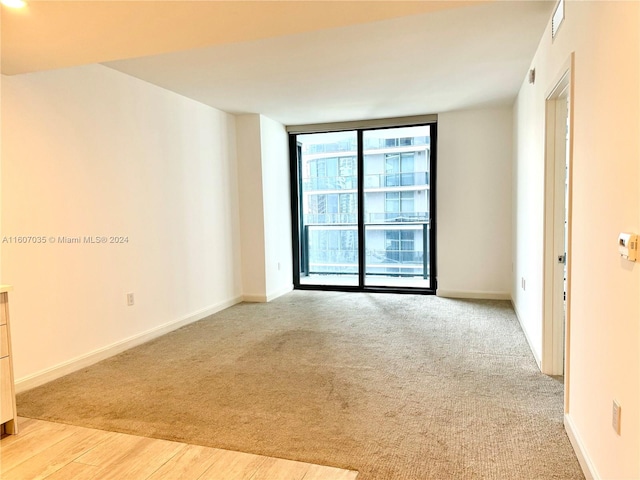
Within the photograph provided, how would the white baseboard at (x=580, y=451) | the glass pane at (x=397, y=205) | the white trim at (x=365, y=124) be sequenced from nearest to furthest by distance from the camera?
the white baseboard at (x=580, y=451)
the white trim at (x=365, y=124)
the glass pane at (x=397, y=205)

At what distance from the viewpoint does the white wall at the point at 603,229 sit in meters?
1.38

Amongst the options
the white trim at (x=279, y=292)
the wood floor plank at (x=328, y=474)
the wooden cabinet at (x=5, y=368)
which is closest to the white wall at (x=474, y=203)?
the white trim at (x=279, y=292)

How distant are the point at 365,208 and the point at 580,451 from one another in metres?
4.46

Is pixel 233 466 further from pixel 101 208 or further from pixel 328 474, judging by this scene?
pixel 101 208

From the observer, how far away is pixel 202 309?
15.8 ft

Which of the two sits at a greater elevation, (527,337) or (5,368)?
(5,368)

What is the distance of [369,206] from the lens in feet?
20.1

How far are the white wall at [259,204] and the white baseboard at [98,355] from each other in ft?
2.96

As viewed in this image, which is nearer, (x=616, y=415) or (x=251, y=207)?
(x=616, y=415)

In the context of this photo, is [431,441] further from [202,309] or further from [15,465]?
[202,309]

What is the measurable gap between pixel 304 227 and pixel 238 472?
4.78 meters

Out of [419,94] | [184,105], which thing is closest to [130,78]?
[184,105]

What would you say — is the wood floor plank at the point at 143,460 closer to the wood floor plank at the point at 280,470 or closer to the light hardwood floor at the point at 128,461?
the light hardwood floor at the point at 128,461

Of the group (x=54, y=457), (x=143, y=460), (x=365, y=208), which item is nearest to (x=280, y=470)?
(x=143, y=460)
